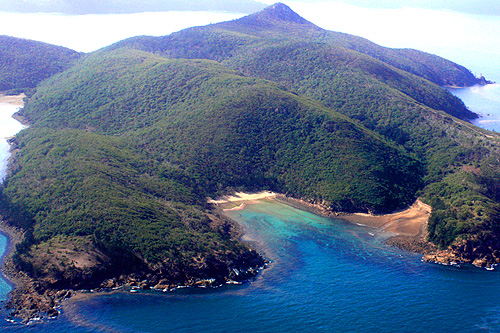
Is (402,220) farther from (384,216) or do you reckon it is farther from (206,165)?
(206,165)

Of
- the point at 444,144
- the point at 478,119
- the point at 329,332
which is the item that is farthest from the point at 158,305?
the point at 478,119

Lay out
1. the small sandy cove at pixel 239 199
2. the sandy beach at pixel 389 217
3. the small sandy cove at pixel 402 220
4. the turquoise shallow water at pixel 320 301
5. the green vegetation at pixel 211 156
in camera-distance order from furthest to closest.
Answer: the small sandy cove at pixel 239 199
the small sandy cove at pixel 402 220
the sandy beach at pixel 389 217
the green vegetation at pixel 211 156
the turquoise shallow water at pixel 320 301

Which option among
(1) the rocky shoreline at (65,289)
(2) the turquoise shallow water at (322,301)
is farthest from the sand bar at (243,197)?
(1) the rocky shoreline at (65,289)

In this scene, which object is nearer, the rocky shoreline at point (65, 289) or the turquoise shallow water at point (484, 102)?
the rocky shoreline at point (65, 289)

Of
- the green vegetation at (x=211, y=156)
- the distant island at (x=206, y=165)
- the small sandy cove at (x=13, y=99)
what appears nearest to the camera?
the distant island at (x=206, y=165)

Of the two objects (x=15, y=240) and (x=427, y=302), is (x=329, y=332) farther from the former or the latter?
(x=15, y=240)

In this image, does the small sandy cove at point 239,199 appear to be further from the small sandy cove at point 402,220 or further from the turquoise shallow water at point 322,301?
the small sandy cove at point 402,220

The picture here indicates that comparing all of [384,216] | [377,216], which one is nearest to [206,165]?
[377,216]
